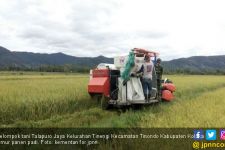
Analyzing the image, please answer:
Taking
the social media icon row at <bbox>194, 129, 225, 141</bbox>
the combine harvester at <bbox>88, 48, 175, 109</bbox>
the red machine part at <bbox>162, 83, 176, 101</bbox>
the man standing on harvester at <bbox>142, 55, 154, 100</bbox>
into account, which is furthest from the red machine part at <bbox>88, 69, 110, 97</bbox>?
the social media icon row at <bbox>194, 129, 225, 141</bbox>

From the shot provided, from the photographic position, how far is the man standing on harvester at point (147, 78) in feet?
44.5

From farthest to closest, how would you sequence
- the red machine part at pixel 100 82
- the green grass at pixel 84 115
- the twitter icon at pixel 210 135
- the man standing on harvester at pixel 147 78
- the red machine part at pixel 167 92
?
the red machine part at pixel 167 92 → the man standing on harvester at pixel 147 78 → the red machine part at pixel 100 82 → the green grass at pixel 84 115 → the twitter icon at pixel 210 135

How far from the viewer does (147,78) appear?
1362cm

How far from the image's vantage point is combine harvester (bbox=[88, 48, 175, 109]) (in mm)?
13188

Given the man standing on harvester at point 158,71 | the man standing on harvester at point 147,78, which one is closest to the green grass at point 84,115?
the man standing on harvester at point 147,78

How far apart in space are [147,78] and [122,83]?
107cm

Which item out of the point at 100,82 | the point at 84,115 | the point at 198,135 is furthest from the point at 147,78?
the point at 198,135

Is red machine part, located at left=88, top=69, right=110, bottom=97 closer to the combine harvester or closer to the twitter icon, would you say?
the combine harvester

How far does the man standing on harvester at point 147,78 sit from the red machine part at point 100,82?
4.85ft

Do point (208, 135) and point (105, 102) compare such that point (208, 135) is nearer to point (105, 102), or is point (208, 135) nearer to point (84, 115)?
point (84, 115)

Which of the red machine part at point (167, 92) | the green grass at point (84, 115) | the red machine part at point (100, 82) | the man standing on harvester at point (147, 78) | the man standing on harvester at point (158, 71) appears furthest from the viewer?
the red machine part at point (167, 92)

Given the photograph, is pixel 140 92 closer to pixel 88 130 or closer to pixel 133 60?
pixel 133 60

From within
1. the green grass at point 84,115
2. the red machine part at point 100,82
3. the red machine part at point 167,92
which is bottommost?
the green grass at point 84,115

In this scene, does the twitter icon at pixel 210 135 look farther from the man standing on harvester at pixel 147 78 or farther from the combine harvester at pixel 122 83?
the man standing on harvester at pixel 147 78
